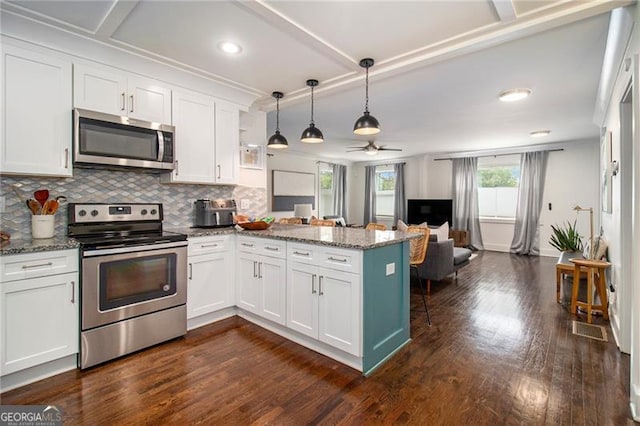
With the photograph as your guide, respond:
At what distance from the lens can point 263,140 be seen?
4203 mm

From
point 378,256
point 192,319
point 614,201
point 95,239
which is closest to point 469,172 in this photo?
point 614,201

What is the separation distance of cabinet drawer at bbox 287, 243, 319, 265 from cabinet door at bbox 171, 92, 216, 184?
4.57 ft

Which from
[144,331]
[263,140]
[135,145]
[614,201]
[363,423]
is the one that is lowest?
[363,423]

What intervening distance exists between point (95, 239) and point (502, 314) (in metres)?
3.95

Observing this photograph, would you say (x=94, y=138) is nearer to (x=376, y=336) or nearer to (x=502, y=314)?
(x=376, y=336)

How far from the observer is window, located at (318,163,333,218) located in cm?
913

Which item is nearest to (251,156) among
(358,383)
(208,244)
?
(208,244)

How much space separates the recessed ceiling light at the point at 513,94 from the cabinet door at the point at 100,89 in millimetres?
3986

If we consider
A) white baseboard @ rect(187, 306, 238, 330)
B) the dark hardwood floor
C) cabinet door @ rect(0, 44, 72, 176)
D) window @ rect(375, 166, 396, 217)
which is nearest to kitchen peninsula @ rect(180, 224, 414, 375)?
the dark hardwood floor

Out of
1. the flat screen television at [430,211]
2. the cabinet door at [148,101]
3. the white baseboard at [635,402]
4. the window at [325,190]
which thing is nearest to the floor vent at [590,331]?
the white baseboard at [635,402]

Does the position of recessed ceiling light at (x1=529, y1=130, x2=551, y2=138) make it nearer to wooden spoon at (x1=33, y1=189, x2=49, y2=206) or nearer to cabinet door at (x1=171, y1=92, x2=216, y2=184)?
cabinet door at (x1=171, y1=92, x2=216, y2=184)

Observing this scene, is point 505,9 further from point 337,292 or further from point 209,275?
point 209,275

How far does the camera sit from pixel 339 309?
2.29 metres

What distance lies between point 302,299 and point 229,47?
7.23ft
